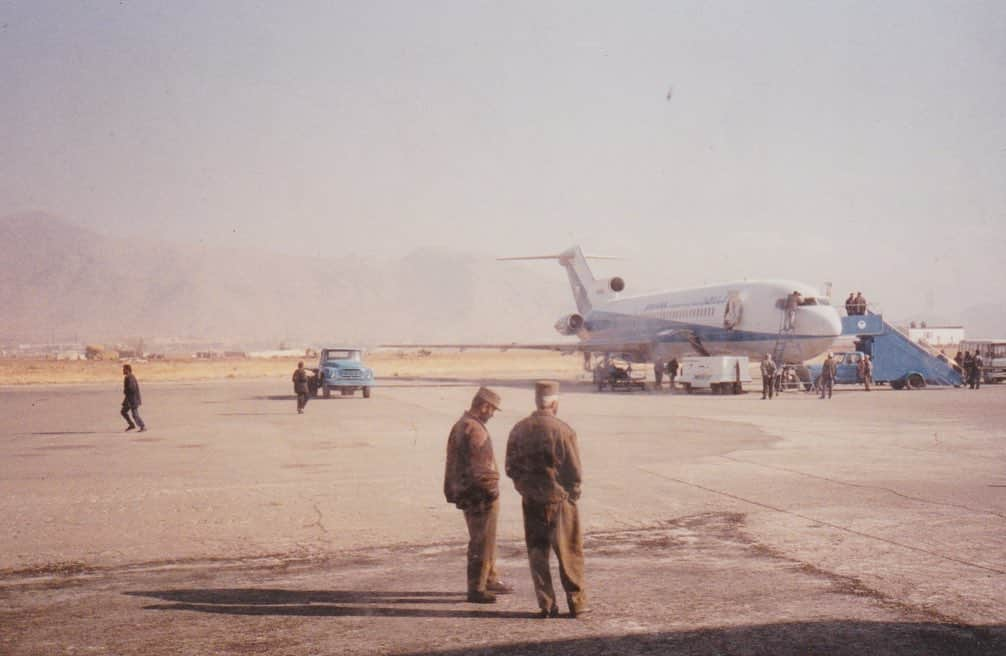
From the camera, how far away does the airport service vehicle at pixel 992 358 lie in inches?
1812

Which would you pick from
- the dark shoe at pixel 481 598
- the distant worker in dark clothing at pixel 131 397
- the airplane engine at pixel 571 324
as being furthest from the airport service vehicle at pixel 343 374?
the dark shoe at pixel 481 598

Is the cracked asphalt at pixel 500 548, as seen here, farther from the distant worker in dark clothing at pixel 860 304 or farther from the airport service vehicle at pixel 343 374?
the distant worker in dark clothing at pixel 860 304

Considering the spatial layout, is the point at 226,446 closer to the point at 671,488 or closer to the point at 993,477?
the point at 671,488

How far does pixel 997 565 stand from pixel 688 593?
2941mm

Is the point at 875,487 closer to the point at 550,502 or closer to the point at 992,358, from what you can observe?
the point at 550,502

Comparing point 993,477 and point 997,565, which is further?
point 993,477

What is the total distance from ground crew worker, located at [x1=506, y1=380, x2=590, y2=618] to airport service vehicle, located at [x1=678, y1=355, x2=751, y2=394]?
30518mm

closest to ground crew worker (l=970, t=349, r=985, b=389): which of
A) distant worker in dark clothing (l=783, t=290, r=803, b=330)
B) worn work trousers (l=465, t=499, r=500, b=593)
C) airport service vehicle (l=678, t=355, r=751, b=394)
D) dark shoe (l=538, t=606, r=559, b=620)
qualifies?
distant worker in dark clothing (l=783, t=290, r=803, b=330)

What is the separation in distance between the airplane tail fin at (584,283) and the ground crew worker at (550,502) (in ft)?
153

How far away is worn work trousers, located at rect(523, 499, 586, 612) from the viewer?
7.05 metres

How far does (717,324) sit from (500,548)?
30.5 m

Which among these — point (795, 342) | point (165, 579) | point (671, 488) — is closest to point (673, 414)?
point (795, 342)

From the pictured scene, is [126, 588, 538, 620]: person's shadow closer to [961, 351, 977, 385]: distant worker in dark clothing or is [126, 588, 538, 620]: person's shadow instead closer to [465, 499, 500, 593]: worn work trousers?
[465, 499, 500, 593]: worn work trousers

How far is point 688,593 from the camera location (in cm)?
754
